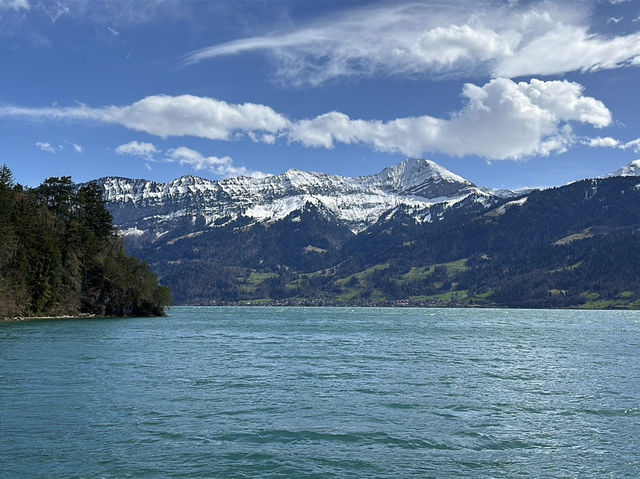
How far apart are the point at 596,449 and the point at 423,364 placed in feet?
108

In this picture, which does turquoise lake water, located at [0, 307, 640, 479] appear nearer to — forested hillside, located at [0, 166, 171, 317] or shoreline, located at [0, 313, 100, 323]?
shoreline, located at [0, 313, 100, 323]

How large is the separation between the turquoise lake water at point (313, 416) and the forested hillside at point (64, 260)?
6140 centimetres

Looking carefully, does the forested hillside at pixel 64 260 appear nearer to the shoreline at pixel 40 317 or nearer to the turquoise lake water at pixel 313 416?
the shoreline at pixel 40 317

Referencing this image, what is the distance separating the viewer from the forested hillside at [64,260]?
11988 centimetres

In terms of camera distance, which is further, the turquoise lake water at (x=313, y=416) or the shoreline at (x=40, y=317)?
the shoreline at (x=40, y=317)

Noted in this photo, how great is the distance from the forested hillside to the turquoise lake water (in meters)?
61.4

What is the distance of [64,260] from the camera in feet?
462

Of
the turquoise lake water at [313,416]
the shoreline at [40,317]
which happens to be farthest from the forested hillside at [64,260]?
the turquoise lake water at [313,416]

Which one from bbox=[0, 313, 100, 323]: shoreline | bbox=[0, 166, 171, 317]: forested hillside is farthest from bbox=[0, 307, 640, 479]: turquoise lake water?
bbox=[0, 166, 171, 317]: forested hillside

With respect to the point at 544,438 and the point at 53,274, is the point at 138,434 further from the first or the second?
the point at 53,274

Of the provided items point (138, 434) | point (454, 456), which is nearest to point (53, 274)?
point (138, 434)

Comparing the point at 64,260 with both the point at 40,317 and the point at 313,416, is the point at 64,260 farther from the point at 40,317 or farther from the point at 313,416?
the point at 313,416

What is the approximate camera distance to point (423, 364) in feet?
199

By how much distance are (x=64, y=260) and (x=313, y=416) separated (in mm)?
124387
